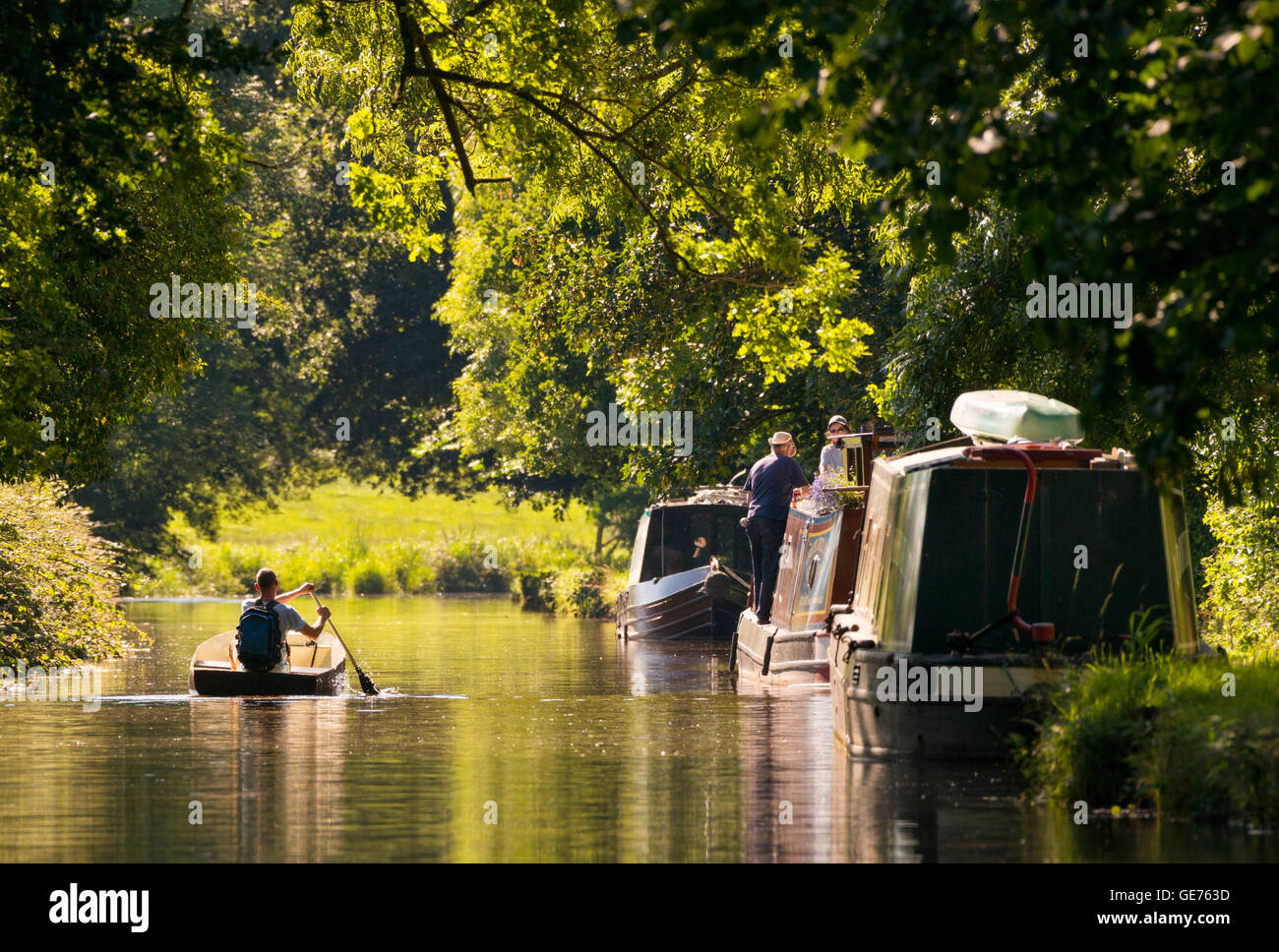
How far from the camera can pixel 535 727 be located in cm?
1936

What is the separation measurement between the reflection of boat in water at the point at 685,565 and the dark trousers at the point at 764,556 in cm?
981

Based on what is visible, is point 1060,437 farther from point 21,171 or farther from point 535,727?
point 21,171

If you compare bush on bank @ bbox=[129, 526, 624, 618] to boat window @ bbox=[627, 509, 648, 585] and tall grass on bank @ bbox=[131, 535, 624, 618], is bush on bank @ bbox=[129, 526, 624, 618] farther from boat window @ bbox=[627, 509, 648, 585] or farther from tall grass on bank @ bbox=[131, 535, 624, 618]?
boat window @ bbox=[627, 509, 648, 585]

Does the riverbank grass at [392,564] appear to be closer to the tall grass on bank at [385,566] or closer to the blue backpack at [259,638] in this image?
the tall grass on bank at [385,566]

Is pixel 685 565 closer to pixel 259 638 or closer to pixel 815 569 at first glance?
pixel 815 569

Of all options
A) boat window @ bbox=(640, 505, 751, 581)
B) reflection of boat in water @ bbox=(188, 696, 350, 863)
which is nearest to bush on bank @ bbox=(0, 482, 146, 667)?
reflection of boat in water @ bbox=(188, 696, 350, 863)

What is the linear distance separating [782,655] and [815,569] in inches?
59.5

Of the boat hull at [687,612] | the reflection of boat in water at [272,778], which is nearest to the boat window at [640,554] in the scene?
the boat hull at [687,612]

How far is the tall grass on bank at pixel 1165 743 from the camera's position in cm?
1188

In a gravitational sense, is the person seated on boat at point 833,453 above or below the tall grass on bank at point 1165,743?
above

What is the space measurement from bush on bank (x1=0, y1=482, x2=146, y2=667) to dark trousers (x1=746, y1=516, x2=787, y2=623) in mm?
8066

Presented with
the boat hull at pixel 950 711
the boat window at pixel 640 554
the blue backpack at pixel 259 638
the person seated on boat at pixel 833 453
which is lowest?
the boat hull at pixel 950 711

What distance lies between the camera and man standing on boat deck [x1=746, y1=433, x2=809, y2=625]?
997 inches

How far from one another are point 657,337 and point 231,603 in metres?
26.0
